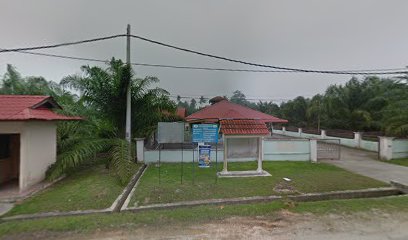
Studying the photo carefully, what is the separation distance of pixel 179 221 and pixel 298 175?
18.4 feet

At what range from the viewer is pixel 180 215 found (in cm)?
529

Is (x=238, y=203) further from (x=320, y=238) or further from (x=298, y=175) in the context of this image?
(x=298, y=175)

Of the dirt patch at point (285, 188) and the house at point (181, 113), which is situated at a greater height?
the house at point (181, 113)

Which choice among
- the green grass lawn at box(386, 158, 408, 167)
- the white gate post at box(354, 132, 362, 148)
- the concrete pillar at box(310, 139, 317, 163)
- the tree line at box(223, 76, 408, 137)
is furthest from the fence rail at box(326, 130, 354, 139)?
the concrete pillar at box(310, 139, 317, 163)

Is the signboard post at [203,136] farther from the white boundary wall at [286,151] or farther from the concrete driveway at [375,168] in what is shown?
the concrete driveway at [375,168]

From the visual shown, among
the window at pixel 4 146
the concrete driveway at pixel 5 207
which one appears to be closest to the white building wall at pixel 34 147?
the concrete driveway at pixel 5 207

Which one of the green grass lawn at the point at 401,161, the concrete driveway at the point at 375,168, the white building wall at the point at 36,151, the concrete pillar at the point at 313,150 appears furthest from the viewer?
the concrete pillar at the point at 313,150

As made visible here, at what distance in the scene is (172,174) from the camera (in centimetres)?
912

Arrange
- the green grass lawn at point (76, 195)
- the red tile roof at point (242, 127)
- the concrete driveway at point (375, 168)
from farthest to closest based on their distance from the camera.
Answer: the concrete driveway at point (375, 168) → the red tile roof at point (242, 127) → the green grass lawn at point (76, 195)

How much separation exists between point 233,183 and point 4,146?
8.05m

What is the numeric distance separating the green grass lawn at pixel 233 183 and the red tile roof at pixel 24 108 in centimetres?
372

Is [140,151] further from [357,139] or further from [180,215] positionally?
[357,139]

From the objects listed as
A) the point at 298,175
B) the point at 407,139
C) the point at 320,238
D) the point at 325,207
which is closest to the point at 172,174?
the point at 298,175

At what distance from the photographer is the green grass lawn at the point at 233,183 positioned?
6.66 meters
